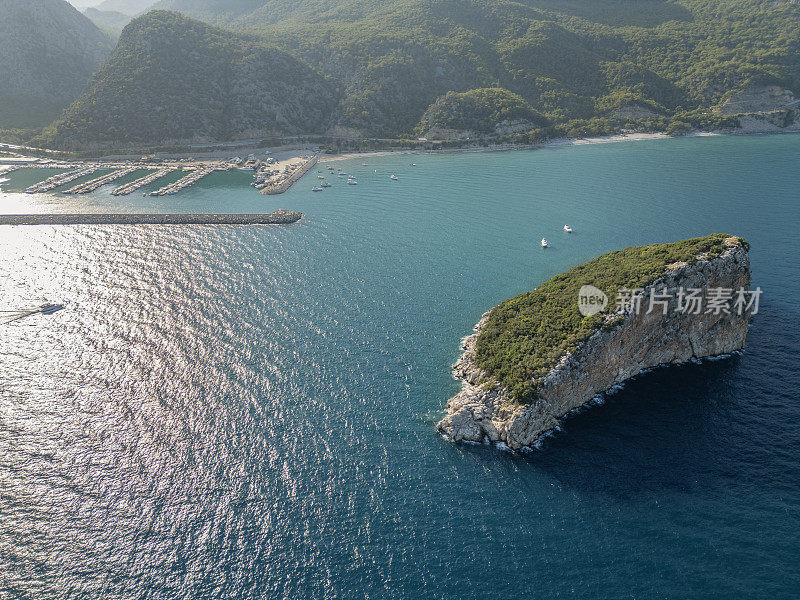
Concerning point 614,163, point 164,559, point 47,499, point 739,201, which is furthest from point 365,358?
point 614,163

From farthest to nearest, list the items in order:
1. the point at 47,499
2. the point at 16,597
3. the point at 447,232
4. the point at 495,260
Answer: the point at 447,232
the point at 495,260
the point at 47,499
the point at 16,597

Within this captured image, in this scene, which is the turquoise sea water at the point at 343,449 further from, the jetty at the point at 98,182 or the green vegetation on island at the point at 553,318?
the jetty at the point at 98,182

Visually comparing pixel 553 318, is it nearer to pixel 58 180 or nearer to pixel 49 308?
pixel 49 308

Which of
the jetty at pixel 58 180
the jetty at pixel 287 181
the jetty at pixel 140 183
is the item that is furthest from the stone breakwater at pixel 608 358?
the jetty at pixel 58 180

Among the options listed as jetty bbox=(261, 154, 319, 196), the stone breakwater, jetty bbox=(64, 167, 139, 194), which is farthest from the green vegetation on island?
jetty bbox=(64, 167, 139, 194)

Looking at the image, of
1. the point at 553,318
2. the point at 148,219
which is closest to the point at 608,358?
the point at 553,318

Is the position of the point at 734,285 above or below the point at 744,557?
above

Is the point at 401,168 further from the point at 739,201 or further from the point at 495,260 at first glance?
the point at 739,201
